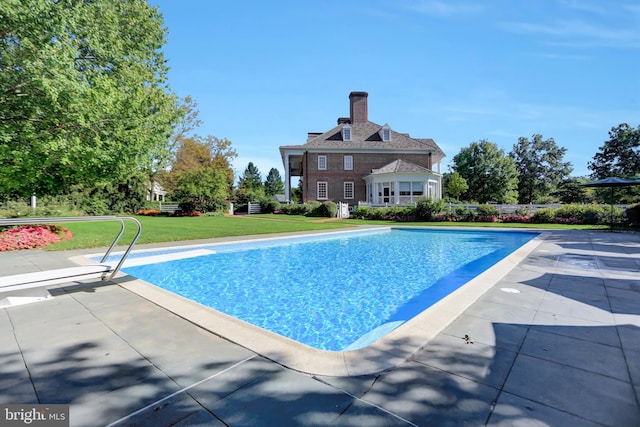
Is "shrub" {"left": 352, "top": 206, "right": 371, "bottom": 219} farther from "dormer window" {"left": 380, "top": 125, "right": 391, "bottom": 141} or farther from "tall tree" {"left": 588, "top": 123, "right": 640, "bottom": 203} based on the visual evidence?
"tall tree" {"left": 588, "top": 123, "right": 640, "bottom": 203}

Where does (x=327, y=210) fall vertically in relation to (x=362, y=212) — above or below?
above

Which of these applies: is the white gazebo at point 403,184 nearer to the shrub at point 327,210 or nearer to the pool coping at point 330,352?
the shrub at point 327,210

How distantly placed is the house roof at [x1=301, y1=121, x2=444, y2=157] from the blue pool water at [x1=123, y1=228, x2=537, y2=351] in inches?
848

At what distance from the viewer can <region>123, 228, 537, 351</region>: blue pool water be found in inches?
204

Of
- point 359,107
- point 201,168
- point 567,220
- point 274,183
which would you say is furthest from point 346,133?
point 274,183

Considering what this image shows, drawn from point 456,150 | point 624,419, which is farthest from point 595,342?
point 456,150

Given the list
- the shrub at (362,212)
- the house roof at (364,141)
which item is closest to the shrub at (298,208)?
the shrub at (362,212)

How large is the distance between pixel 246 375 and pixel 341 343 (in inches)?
93.9

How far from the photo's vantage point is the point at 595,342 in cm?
299

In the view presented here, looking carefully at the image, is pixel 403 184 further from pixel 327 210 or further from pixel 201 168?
pixel 201 168

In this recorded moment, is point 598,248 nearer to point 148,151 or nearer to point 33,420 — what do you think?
point 33,420

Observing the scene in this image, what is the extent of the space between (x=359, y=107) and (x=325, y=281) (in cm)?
3244

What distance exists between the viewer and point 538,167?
152 feet

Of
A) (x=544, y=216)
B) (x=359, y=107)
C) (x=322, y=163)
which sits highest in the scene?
(x=359, y=107)
